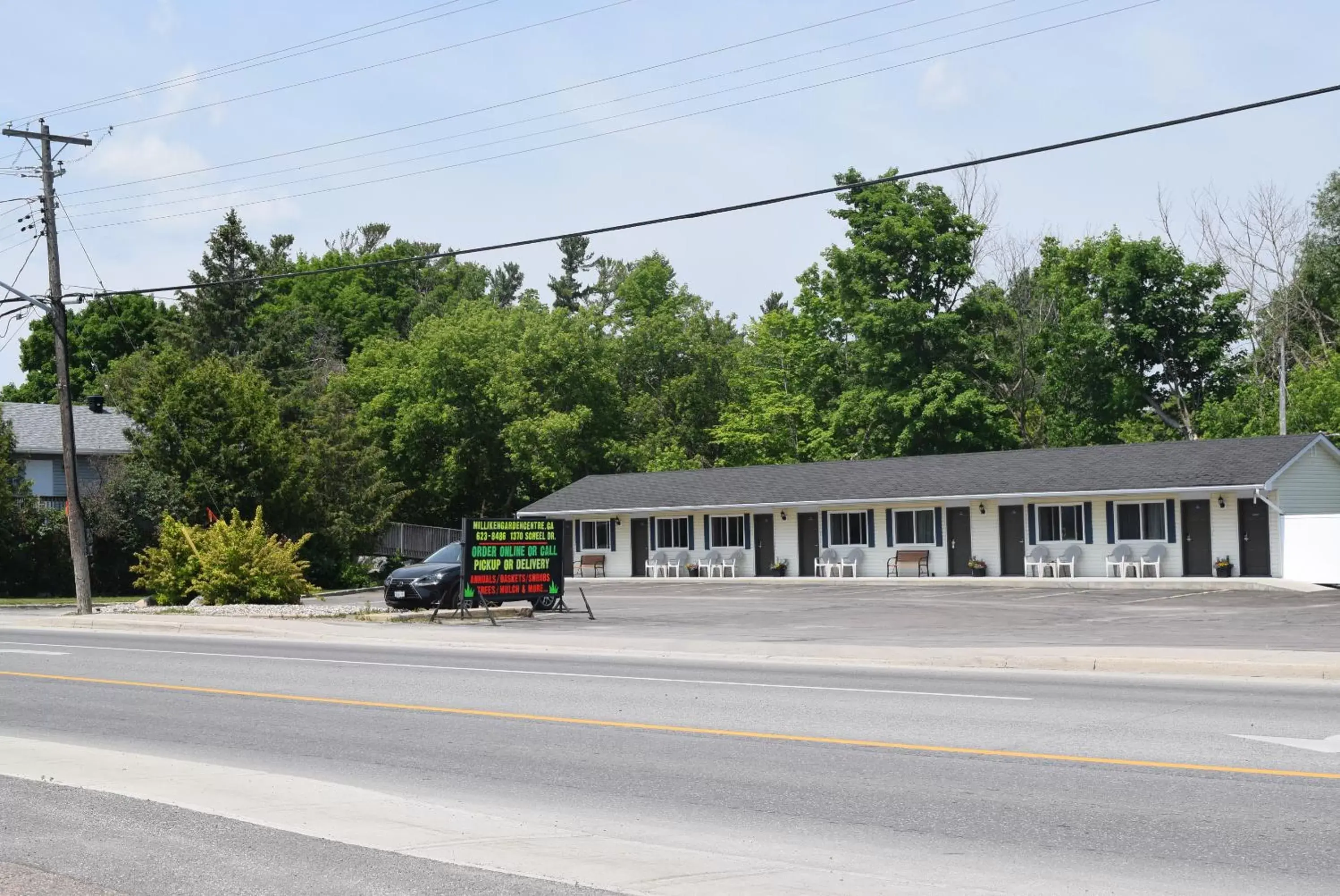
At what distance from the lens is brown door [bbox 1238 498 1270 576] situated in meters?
37.7

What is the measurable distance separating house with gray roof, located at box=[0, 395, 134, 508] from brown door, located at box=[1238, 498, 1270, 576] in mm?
40568

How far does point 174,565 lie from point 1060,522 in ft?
84.4

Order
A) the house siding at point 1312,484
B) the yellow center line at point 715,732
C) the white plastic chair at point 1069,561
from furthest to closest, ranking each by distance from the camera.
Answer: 1. the white plastic chair at point 1069,561
2. the house siding at point 1312,484
3. the yellow center line at point 715,732

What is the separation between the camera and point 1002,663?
17594 millimetres

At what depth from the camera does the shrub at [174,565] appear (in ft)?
112

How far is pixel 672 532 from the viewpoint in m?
50.5

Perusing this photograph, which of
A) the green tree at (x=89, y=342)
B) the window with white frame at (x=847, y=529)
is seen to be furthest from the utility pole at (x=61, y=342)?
the green tree at (x=89, y=342)

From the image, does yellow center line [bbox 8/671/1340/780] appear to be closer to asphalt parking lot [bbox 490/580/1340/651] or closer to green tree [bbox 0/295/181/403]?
asphalt parking lot [bbox 490/580/1340/651]

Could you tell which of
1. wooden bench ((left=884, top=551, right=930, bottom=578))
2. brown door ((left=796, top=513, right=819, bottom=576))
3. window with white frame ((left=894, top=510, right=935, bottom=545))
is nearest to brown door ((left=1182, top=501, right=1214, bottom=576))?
window with white frame ((left=894, top=510, right=935, bottom=545))

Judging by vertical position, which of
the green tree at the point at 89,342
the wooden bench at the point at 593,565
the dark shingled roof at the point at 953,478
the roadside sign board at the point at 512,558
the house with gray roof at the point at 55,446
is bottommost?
the wooden bench at the point at 593,565

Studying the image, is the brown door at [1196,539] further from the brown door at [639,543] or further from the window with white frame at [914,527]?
the brown door at [639,543]

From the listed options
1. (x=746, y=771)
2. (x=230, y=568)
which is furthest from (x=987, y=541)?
(x=746, y=771)

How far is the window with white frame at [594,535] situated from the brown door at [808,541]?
8.44 metres

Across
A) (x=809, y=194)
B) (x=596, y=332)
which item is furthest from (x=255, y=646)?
(x=596, y=332)
